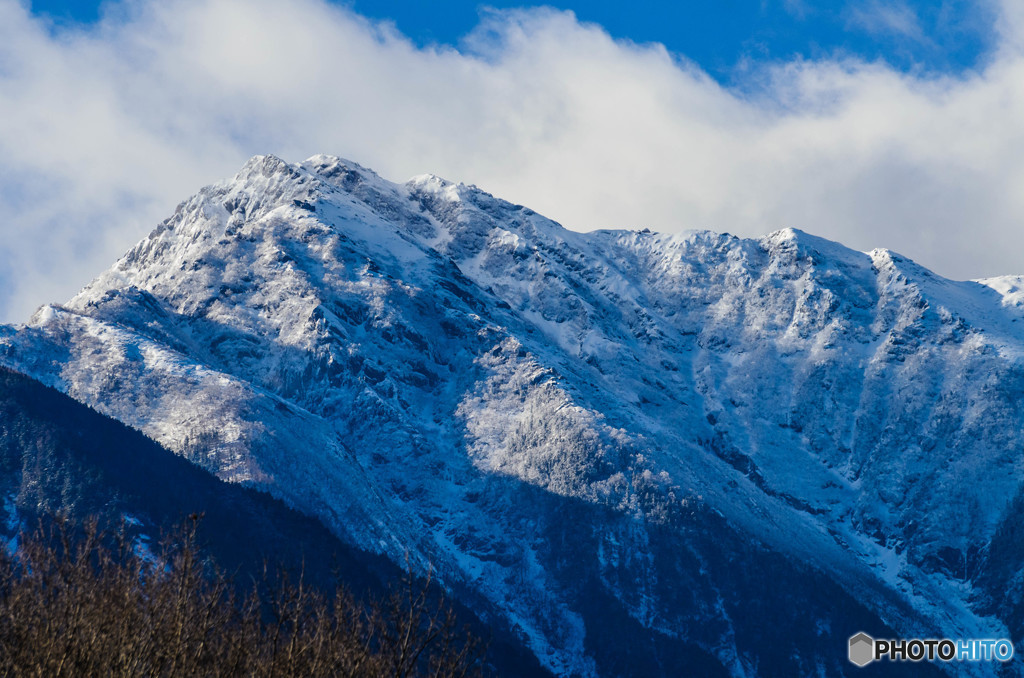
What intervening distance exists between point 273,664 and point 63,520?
14.9 metres

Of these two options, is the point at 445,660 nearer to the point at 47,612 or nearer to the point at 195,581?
the point at 195,581

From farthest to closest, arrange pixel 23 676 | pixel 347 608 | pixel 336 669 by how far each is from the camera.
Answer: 1. pixel 347 608
2. pixel 336 669
3. pixel 23 676

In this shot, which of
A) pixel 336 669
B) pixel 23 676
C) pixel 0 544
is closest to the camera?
Result: pixel 23 676

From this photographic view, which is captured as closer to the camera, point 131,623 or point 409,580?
point 409,580

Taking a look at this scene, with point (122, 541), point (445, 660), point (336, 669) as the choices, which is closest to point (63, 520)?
point (122, 541)

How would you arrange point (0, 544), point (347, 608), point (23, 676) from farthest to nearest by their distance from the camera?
point (0, 544) → point (347, 608) → point (23, 676)

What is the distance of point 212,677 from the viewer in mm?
62125

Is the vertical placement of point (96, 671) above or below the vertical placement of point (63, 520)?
below

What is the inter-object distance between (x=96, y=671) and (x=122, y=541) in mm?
6999

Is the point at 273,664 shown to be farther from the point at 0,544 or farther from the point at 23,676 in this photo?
the point at 0,544

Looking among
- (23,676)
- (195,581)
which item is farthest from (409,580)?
(23,676)

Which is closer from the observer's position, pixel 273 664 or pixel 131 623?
pixel 273 664

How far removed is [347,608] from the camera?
7012cm

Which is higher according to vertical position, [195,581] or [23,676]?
[195,581]
